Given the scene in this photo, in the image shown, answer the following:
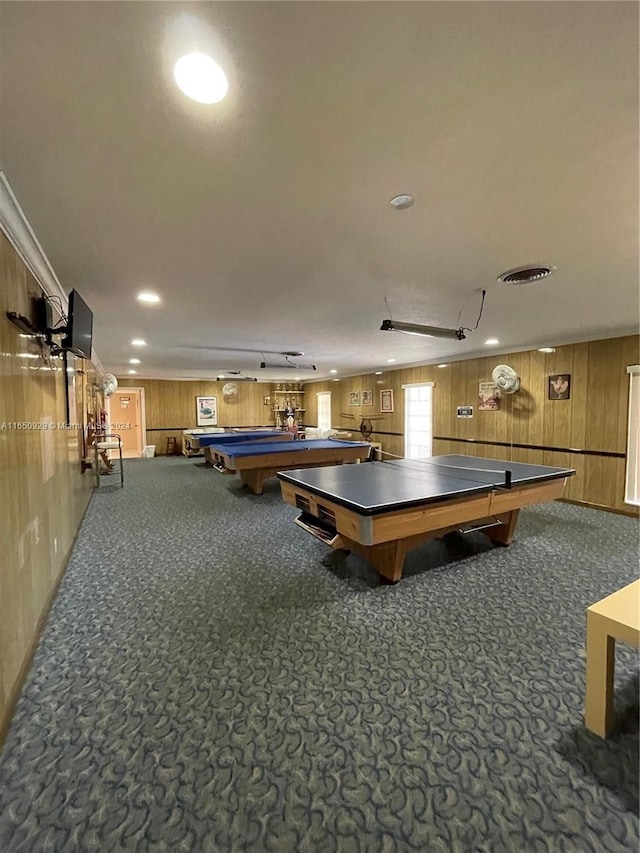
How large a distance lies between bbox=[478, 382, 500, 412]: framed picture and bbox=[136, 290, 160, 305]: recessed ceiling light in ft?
18.3

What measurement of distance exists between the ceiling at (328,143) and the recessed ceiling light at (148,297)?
186mm

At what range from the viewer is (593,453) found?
5023 mm

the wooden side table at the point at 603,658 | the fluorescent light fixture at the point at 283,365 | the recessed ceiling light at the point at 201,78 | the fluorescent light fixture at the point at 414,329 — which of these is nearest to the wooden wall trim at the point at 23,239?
the recessed ceiling light at the point at 201,78

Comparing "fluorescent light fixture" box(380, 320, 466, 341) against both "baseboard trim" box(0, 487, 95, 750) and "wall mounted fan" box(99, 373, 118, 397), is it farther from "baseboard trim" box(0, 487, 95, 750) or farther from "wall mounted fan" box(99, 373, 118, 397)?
"wall mounted fan" box(99, 373, 118, 397)

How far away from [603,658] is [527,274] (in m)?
2.48

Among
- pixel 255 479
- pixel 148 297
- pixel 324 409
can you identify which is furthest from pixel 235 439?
pixel 148 297

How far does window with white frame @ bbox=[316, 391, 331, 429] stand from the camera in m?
11.7

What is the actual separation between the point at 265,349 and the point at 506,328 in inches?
148

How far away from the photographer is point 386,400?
8.90 m

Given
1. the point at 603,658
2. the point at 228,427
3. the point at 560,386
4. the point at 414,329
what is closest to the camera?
the point at 603,658

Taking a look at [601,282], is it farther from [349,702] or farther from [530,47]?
[349,702]

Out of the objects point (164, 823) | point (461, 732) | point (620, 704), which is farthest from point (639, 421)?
point (164, 823)

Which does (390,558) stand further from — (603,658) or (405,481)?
(603,658)

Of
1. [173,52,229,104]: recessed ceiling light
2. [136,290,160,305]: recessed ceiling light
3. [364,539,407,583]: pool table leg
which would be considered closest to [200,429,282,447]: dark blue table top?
[136,290,160,305]: recessed ceiling light
